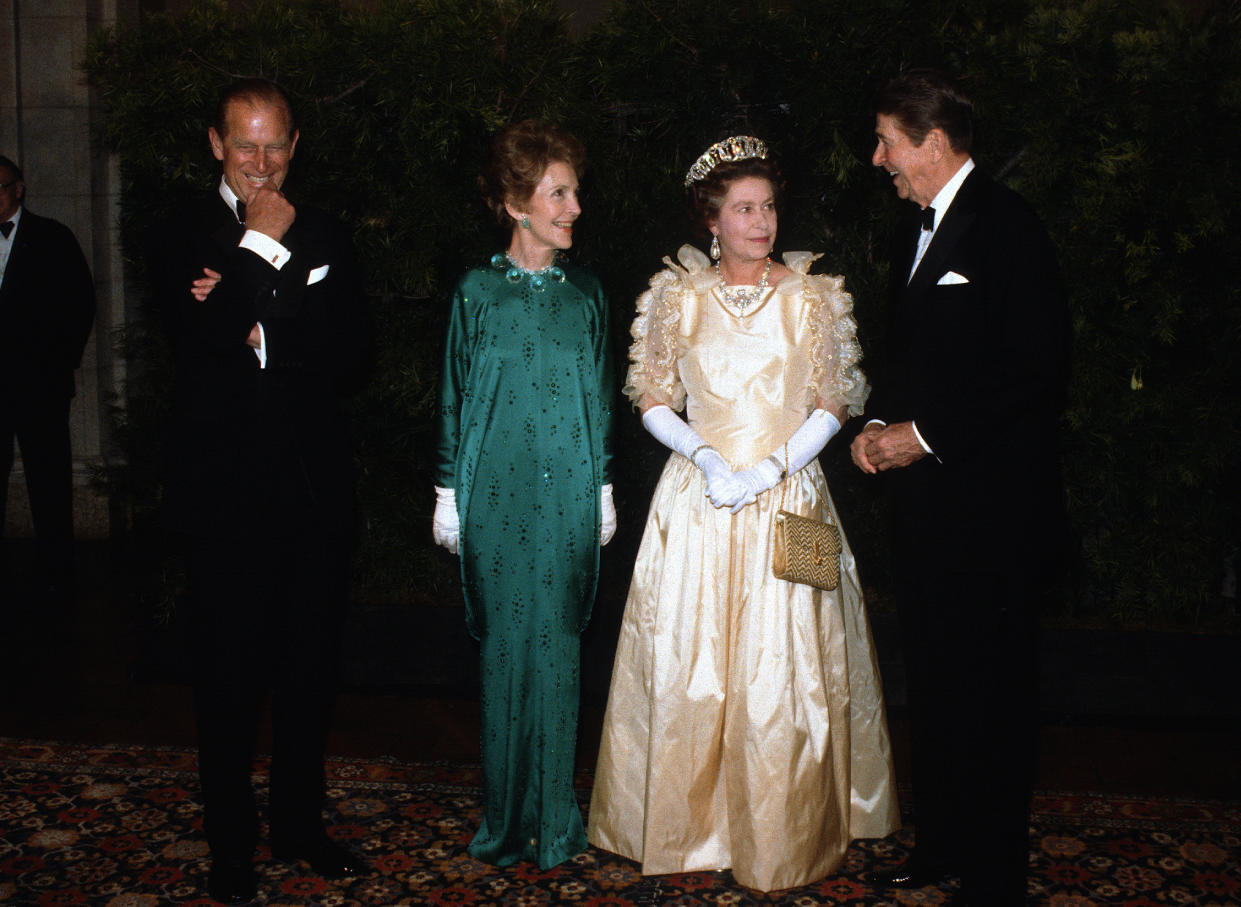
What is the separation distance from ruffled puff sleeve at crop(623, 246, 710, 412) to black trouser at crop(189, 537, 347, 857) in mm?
775

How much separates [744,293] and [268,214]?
102cm

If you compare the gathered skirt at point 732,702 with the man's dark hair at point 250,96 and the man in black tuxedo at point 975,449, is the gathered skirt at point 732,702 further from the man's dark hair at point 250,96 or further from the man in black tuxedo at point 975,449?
the man's dark hair at point 250,96

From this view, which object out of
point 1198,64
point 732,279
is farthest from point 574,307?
point 1198,64

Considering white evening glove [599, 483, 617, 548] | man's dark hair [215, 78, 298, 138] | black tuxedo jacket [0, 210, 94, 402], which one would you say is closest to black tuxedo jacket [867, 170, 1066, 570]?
white evening glove [599, 483, 617, 548]

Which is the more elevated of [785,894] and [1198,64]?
[1198,64]

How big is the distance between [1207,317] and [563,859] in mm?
2482

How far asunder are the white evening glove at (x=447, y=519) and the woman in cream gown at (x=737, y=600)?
0.42m

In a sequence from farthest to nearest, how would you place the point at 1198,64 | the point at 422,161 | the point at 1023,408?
the point at 422,161
the point at 1198,64
the point at 1023,408

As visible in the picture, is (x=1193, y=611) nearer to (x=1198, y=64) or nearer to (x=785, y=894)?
(x=1198, y=64)

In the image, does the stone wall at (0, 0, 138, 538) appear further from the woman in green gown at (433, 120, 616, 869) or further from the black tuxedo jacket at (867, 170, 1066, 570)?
the black tuxedo jacket at (867, 170, 1066, 570)

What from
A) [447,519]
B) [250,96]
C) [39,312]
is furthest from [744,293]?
[39,312]

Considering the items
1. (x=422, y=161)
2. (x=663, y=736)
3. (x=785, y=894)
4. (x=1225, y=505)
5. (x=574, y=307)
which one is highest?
(x=422, y=161)

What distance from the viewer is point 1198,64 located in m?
3.25

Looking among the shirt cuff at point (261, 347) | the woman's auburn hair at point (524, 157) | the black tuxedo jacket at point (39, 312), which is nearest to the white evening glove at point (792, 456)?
the woman's auburn hair at point (524, 157)
